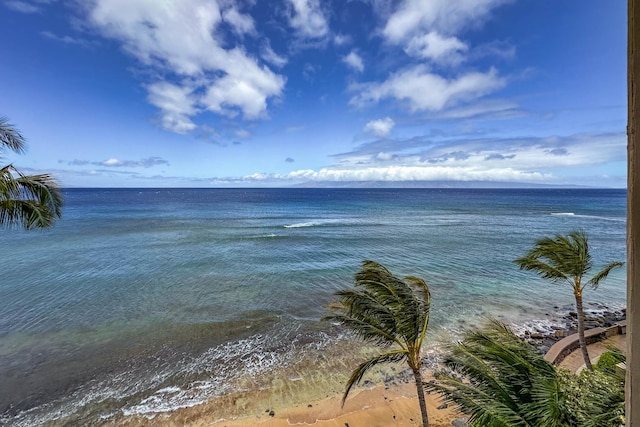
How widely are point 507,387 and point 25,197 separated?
1346 centimetres

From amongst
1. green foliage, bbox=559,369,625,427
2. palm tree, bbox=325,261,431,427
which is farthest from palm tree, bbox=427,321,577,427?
palm tree, bbox=325,261,431,427

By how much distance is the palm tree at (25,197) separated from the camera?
8.70 m

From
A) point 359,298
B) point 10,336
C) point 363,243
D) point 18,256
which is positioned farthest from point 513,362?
point 18,256

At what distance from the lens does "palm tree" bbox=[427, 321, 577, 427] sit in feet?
17.3

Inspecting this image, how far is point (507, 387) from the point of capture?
239 inches

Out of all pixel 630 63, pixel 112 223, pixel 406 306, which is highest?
pixel 630 63

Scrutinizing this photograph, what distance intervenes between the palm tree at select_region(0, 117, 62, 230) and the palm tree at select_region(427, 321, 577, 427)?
12.1 metres

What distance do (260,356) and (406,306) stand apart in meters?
9.00

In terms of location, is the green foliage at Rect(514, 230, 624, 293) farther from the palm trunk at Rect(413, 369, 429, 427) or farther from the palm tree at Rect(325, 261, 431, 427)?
the palm trunk at Rect(413, 369, 429, 427)

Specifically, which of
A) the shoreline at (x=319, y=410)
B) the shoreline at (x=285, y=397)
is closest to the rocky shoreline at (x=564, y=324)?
the shoreline at (x=285, y=397)

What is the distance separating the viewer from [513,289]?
22.0 m

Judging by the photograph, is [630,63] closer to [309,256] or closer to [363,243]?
[309,256]

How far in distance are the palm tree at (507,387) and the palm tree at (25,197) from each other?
39.7 feet

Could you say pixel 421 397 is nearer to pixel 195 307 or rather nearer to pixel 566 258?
pixel 566 258
